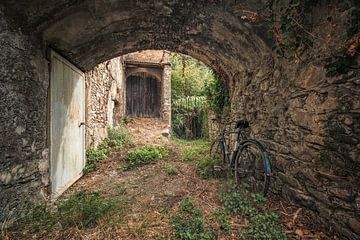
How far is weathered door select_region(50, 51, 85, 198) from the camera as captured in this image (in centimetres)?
314

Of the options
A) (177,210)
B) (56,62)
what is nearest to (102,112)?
(56,62)

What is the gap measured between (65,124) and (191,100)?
7998 millimetres

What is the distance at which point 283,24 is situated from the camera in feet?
7.42

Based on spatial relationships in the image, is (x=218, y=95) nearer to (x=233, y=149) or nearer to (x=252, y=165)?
(x=233, y=149)

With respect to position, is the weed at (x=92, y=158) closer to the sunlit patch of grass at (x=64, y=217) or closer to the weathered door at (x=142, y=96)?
the sunlit patch of grass at (x=64, y=217)

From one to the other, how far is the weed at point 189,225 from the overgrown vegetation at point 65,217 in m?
0.87

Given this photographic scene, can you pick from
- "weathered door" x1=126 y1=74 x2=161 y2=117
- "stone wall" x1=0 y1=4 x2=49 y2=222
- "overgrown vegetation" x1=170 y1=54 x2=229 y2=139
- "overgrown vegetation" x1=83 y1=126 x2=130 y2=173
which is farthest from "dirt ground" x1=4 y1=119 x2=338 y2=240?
"weathered door" x1=126 y1=74 x2=161 y2=117

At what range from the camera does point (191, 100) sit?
11.1m

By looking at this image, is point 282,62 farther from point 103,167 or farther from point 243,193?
point 103,167

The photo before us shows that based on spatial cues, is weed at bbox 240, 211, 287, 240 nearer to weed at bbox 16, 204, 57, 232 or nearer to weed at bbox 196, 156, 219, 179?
weed at bbox 196, 156, 219, 179

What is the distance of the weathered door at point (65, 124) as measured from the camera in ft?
10.3

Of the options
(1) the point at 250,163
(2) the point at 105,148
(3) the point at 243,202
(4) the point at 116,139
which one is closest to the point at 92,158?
(2) the point at 105,148

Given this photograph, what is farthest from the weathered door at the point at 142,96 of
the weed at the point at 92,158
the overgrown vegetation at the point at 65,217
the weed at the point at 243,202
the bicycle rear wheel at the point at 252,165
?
the overgrown vegetation at the point at 65,217

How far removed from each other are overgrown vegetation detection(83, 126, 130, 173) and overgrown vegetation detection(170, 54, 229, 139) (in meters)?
2.95
